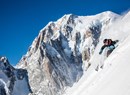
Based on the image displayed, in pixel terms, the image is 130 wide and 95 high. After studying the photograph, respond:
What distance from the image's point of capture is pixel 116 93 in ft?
32.4

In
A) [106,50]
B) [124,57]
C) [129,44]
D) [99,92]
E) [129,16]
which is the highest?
[129,16]

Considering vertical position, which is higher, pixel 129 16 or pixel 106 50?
pixel 129 16

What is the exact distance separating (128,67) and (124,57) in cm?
163

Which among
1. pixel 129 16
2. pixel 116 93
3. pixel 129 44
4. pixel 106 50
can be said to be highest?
pixel 129 16

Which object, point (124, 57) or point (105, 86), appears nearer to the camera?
point (105, 86)

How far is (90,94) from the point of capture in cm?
1291

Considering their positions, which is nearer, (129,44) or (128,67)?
(128,67)

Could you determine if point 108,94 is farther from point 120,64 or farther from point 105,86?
point 120,64

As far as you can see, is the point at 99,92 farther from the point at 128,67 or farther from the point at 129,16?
the point at 129,16

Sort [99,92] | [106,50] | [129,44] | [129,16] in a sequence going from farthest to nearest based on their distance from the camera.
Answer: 1. [129,16]
2. [106,50]
3. [129,44]
4. [99,92]

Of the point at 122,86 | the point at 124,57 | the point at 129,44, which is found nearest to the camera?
the point at 122,86

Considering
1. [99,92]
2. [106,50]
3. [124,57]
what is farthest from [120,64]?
[106,50]

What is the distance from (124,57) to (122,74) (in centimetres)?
198

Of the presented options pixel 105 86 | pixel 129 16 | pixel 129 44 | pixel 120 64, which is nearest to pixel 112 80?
pixel 105 86
